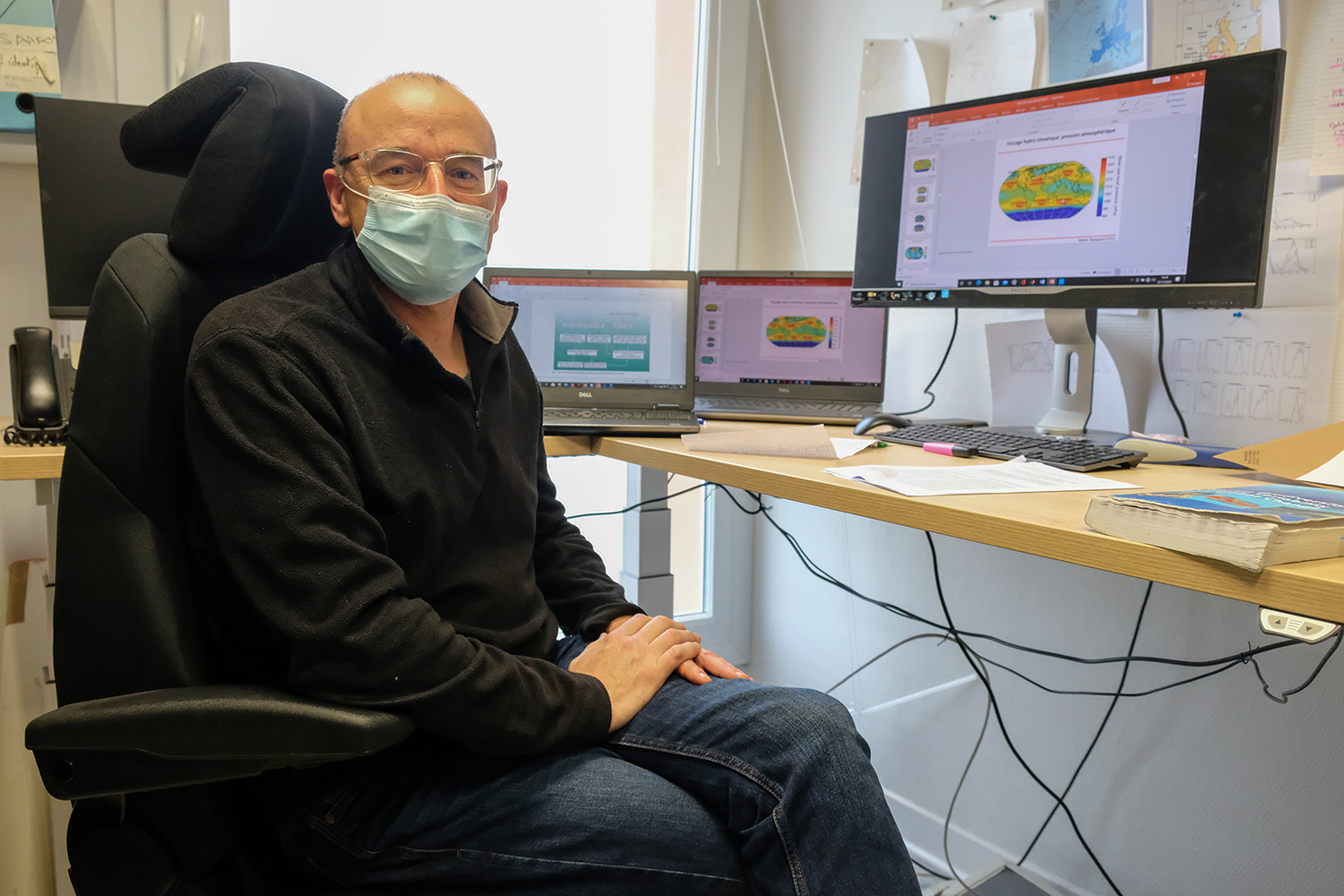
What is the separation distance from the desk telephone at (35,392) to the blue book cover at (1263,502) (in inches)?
50.4

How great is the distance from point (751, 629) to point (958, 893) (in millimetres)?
951

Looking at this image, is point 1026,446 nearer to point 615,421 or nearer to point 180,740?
point 615,421

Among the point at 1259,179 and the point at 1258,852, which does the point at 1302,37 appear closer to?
the point at 1259,179

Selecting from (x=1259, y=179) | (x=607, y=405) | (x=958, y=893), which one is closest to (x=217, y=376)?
(x=607, y=405)

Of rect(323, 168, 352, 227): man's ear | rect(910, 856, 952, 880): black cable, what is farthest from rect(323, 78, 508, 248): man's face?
rect(910, 856, 952, 880): black cable

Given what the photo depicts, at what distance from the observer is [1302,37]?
1.22 metres

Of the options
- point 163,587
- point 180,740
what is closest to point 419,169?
point 163,587

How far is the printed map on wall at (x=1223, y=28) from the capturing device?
1.24 m

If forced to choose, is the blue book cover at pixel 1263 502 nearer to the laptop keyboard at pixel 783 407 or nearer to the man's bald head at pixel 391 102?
the man's bald head at pixel 391 102

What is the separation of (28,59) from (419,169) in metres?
0.99

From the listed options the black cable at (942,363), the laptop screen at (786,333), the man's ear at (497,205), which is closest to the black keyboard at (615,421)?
the laptop screen at (786,333)

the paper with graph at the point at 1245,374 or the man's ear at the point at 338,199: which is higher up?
the man's ear at the point at 338,199

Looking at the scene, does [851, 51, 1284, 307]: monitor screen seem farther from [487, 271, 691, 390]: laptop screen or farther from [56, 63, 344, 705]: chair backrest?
[56, 63, 344, 705]: chair backrest

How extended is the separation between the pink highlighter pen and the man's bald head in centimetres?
74
